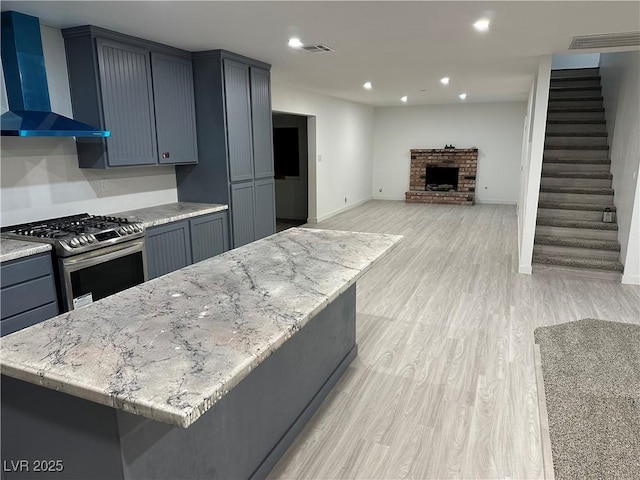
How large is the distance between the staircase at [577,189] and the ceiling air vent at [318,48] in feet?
11.5

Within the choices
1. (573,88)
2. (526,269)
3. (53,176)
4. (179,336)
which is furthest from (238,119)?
(573,88)

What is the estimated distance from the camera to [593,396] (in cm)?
260

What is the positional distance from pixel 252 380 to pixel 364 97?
302 inches

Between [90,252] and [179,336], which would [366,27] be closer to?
[90,252]

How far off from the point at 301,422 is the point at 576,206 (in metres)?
5.02

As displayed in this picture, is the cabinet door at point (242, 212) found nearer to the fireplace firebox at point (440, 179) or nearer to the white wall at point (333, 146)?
the white wall at point (333, 146)

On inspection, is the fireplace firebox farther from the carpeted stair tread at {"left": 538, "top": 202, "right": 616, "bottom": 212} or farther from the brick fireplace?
the carpeted stair tread at {"left": 538, "top": 202, "right": 616, "bottom": 212}

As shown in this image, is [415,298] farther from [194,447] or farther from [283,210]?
[283,210]

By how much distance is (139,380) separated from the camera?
1.13 metres

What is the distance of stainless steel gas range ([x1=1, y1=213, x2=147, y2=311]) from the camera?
280 centimetres

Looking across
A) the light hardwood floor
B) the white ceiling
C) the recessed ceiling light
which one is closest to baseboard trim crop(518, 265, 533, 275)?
the light hardwood floor

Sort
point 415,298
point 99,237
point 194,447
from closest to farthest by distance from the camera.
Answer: point 194,447 → point 99,237 → point 415,298

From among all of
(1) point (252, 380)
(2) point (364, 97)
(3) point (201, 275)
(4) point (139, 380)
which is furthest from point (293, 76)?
(4) point (139, 380)

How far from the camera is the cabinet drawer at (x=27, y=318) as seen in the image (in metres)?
2.53
